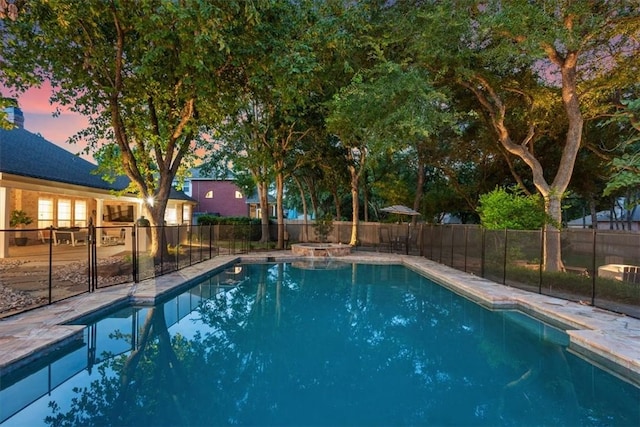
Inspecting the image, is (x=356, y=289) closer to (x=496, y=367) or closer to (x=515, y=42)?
(x=496, y=367)

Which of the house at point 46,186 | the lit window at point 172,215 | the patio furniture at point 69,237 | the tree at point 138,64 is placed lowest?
the patio furniture at point 69,237

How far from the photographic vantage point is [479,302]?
8211 millimetres

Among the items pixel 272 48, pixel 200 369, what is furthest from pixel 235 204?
pixel 200 369

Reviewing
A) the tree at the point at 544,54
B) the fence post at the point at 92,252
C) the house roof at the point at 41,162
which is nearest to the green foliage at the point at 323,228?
the house roof at the point at 41,162

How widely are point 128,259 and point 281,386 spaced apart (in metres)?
9.77

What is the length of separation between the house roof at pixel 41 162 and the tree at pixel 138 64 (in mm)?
1906

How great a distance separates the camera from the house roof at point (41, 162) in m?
11.6

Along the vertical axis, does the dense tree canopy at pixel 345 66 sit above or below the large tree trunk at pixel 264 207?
above

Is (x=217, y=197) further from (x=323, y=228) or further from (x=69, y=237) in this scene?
(x=69, y=237)

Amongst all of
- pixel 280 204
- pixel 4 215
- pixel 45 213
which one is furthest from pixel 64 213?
pixel 280 204

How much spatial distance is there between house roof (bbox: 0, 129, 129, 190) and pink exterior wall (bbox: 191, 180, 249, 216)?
14410 mm

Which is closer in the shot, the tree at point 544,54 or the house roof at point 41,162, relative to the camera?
the tree at point 544,54

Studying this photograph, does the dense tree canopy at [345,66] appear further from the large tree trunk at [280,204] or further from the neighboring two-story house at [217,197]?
the neighboring two-story house at [217,197]

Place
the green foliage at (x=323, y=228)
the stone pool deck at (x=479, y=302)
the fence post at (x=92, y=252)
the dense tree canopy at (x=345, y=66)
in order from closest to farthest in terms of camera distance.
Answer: the stone pool deck at (x=479, y=302) → the fence post at (x=92, y=252) → the dense tree canopy at (x=345, y=66) → the green foliage at (x=323, y=228)
